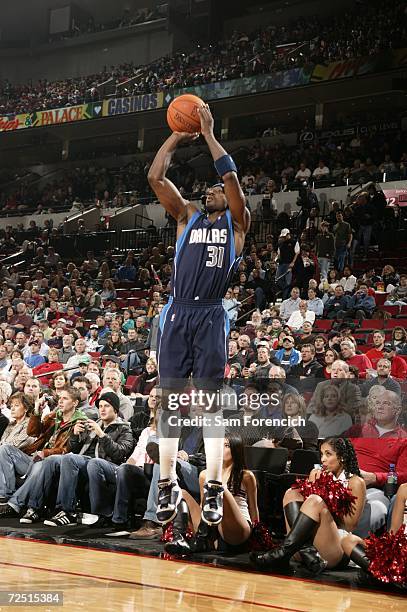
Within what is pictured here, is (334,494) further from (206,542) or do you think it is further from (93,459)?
(93,459)

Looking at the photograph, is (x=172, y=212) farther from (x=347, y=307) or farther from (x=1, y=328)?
(x=1, y=328)

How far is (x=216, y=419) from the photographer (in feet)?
12.9

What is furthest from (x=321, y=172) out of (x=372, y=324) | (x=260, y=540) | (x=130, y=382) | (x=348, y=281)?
(x=260, y=540)

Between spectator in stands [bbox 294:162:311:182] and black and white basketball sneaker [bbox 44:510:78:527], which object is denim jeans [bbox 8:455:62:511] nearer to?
black and white basketball sneaker [bbox 44:510:78:527]

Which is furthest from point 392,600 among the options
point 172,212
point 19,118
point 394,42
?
point 19,118

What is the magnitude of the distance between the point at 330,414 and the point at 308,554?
991mm

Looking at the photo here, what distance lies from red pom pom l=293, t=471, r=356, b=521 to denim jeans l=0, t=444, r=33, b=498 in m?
3.02

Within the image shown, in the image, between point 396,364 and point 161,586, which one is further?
point 396,364

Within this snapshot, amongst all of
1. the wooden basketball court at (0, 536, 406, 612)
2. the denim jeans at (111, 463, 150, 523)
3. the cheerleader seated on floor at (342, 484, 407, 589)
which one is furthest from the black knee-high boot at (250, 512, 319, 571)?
the denim jeans at (111, 463, 150, 523)

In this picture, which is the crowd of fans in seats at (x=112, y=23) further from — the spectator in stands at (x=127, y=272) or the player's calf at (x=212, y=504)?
the player's calf at (x=212, y=504)

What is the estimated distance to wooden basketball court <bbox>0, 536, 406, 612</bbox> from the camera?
3598 mm

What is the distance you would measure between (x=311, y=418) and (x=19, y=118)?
22913mm

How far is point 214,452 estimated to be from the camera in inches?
153

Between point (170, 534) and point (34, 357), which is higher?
point (34, 357)
